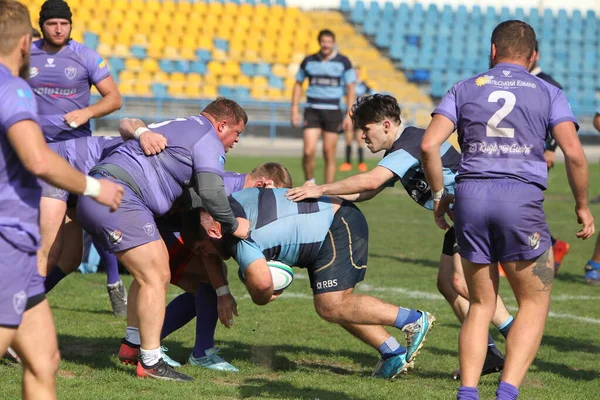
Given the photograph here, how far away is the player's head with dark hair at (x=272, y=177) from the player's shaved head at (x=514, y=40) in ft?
5.86

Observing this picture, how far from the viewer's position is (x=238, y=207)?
577 centimetres

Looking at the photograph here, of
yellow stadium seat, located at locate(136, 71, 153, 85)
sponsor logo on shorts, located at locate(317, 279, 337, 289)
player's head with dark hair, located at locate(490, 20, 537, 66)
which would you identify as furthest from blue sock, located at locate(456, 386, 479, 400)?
yellow stadium seat, located at locate(136, 71, 153, 85)

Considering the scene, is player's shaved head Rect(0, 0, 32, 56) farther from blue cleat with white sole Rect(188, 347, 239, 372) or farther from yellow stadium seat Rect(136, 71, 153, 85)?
yellow stadium seat Rect(136, 71, 153, 85)

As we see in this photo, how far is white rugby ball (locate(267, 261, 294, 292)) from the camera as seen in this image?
5738 millimetres

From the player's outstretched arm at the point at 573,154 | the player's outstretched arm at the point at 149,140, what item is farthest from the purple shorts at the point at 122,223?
Result: the player's outstretched arm at the point at 573,154

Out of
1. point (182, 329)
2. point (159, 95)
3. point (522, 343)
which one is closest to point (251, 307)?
point (182, 329)

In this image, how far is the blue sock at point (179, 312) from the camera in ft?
21.3

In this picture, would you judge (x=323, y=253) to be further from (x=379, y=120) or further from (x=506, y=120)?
(x=506, y=120)

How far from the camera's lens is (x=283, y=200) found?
5781 mm

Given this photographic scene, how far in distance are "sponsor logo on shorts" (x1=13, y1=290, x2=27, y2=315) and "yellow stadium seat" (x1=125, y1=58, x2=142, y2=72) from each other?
27.8m

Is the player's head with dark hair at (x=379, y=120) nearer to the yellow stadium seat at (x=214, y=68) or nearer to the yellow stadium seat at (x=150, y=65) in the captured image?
the yellow stadium seat at (x=150, y=65)

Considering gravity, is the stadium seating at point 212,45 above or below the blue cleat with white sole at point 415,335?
above

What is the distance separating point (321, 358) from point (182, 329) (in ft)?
4.35

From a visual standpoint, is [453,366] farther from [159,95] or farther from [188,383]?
[159,95]
